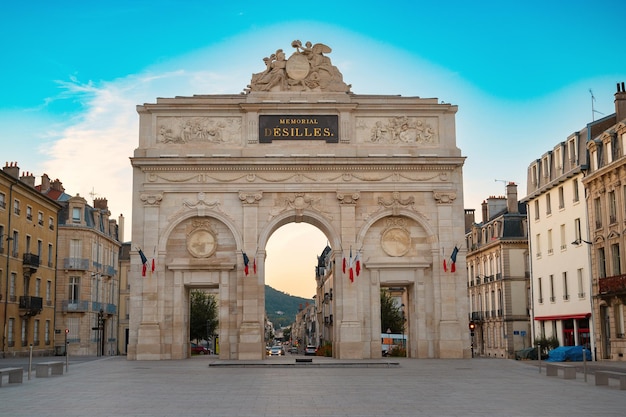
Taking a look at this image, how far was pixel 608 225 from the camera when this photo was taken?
1657 inches

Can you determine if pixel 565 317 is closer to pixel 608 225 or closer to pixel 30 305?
pixel 608 225

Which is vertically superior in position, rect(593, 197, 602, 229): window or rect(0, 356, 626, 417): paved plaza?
rect(593, 197, 602, 229): window

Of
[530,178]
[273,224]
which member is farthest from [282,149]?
[530,178]

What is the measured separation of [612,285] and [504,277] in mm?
22023

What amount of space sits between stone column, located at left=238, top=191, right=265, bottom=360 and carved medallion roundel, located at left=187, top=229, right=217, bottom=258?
1.82m

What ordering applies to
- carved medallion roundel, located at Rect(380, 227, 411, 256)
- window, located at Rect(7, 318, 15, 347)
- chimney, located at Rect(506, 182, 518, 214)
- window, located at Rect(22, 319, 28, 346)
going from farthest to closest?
chimney, located at Rect(506, 182, 518, 214) → window, located at Rect(22, 319, 28, 346) → window, located at Rect(7, 318, 15, 347) → carved medallion roundel, located at Rect(380, 227, 411, 256)

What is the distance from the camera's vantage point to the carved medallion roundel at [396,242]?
40.2m

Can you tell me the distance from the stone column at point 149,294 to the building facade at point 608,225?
2335cm

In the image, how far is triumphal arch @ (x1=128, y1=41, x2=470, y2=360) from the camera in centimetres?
3925

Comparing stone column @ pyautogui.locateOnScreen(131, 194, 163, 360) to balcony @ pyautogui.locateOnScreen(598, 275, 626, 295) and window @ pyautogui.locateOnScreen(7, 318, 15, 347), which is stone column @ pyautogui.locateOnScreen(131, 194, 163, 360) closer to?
window @ pyautogui.locateOnScreen(7, 318, 15, 347)

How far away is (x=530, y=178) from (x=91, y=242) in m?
33.9

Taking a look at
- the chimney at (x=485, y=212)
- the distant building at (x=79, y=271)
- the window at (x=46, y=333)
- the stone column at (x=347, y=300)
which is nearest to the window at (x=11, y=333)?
the window at (x=46, y=333)

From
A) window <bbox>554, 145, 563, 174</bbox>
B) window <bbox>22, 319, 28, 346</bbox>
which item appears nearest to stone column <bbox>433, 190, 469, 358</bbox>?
window <bbox>554, 145, 563, 174</bbox>

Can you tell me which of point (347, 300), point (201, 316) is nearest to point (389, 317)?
point (201, 316)
